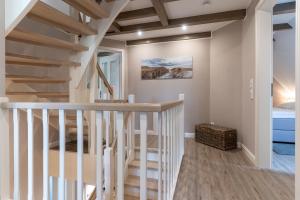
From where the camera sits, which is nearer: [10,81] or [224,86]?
[10,81]

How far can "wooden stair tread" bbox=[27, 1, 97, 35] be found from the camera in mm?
1708

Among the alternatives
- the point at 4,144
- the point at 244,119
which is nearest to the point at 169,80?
the point at 244,119

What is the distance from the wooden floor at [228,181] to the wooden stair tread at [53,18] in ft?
6.56

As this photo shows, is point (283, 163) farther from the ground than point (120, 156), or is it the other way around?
point (120, 156)

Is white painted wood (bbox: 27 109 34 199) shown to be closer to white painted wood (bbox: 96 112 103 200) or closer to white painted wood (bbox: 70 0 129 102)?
white painted wood (bbox: 96 112 103 200)

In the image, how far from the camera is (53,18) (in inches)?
75.3

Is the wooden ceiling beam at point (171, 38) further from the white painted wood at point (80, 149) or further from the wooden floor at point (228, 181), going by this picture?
the white painted wood at point (80, 149)

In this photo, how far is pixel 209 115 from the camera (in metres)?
4.63

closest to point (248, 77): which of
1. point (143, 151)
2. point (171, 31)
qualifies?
point (171, 31)

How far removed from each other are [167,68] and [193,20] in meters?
1.32

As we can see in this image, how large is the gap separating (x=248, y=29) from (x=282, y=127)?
6.53 feet

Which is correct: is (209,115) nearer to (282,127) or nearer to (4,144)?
(282,127)

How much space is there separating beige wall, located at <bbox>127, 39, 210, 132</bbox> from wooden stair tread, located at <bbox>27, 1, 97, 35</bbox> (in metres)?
2.78

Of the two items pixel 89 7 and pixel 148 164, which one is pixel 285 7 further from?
pixel 148 164
